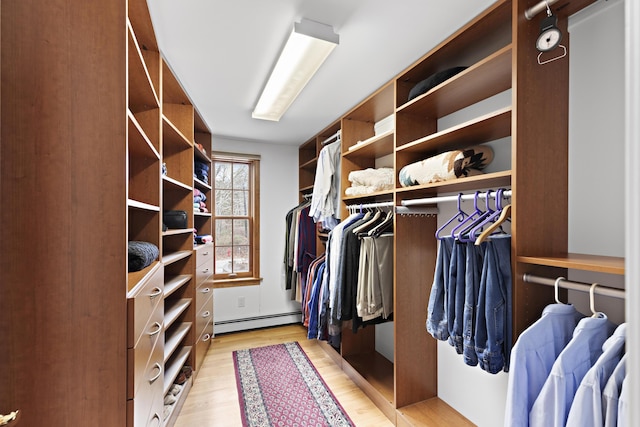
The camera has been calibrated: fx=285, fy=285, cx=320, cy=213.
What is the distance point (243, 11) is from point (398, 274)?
1.75 meters

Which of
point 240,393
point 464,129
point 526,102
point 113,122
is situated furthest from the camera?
point 240,393

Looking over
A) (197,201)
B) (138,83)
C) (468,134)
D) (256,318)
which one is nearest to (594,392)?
(468,134)

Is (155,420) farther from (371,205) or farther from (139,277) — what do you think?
(371,205)

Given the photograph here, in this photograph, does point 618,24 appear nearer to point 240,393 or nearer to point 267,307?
point 240,393

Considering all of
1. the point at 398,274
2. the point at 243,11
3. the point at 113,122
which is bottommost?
the point at 398,274

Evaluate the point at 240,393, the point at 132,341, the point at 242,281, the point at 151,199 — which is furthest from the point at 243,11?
the point at 242,281

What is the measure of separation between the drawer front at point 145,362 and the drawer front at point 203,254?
1.06 meters

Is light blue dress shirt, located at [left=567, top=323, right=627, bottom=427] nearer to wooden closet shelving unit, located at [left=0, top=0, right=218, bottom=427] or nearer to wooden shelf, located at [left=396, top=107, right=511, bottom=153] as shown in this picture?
wooden shelf, located at [left=396, top=107, right=511, bottom=153]

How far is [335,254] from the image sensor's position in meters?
2.36

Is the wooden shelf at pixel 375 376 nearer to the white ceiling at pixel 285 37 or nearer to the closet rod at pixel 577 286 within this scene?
the closet rod at pixel 577 286

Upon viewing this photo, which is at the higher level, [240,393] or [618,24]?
[618,24]

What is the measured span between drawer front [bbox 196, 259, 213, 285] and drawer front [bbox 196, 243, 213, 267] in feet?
0.12

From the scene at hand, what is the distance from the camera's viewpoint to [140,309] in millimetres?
1009

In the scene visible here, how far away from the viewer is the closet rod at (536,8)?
3.71 ft
